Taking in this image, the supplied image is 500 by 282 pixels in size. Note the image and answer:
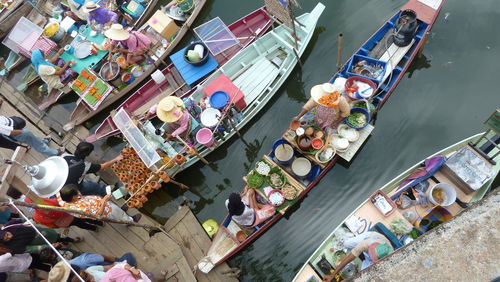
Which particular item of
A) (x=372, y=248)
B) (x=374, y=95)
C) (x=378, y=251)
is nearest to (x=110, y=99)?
(x=374, y=95)

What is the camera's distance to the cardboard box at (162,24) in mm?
10023

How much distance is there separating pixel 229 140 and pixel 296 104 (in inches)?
94.6

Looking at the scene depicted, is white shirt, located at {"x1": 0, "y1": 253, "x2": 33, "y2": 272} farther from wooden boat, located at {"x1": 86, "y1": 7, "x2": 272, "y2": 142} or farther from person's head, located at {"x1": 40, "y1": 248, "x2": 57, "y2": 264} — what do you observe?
wooden boat, located at {"x1": 86, "y1": 7, "x2": 272, "y2": 142}

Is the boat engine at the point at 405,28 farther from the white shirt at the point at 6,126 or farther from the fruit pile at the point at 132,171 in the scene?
the white shirt at the point at 6,126

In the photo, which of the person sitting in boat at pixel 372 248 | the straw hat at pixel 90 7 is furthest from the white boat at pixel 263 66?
the person sitting in boat at pixel 372 248

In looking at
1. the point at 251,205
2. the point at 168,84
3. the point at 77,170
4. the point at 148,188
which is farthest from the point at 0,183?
the point at 168,84

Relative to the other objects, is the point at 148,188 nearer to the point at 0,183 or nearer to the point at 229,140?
the point at 229,140

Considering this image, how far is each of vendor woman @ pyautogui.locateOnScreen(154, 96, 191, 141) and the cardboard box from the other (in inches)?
129

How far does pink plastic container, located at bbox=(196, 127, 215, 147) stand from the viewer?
8.31 m

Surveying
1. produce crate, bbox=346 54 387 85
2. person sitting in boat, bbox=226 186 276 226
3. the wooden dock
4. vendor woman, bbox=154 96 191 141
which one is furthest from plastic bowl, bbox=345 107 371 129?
the wooden dock

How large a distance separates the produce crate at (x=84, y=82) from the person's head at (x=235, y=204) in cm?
686

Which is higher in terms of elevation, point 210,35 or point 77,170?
point 210,35

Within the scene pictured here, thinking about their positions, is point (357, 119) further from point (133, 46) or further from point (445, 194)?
point (133, 46)

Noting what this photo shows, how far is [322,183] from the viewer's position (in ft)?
→ 28.0
